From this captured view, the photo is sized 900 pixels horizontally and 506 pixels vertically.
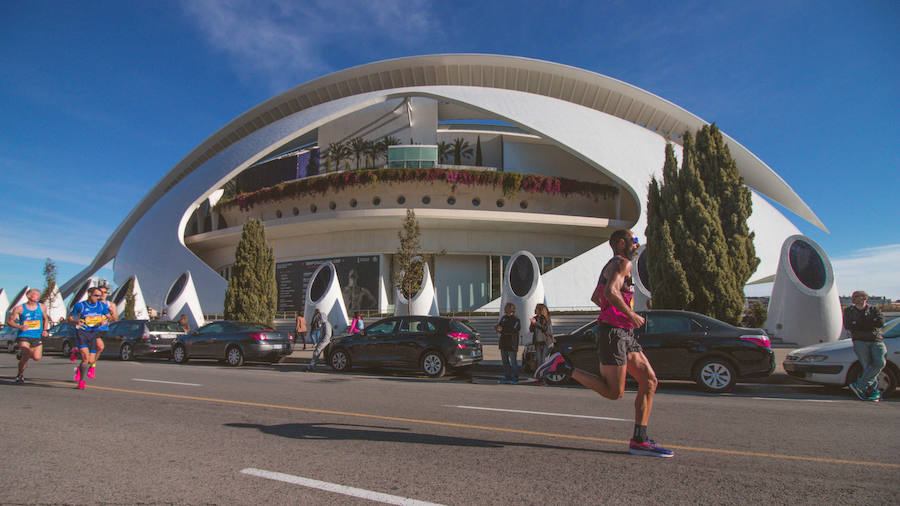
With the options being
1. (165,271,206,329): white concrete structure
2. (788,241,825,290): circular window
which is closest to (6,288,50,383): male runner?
(165,271,206,329): white concrete structure

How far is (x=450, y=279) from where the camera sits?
2922 centimetres

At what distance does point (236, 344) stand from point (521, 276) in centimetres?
943

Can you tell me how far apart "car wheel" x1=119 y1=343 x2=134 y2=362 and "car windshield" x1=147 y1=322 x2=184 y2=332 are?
2.74 feet

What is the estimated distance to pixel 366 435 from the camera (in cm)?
497

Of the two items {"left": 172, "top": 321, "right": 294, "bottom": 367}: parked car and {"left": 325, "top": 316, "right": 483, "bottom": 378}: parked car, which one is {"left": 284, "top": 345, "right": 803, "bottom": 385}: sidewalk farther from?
{"left": 172, "top": 321, "right": 294, "bottom": 367}: parked car

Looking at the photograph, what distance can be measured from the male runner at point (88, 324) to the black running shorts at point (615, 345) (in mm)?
8101

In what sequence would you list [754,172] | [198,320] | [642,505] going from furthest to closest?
1. [754,172]
2. [198,320]
3. [642,505]

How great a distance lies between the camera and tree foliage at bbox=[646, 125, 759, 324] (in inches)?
586

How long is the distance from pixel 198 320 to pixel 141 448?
2213cm

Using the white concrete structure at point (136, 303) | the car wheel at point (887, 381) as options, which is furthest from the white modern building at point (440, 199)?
the car wheel at point (887, 381)

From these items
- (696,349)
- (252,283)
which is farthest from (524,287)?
(252,283)

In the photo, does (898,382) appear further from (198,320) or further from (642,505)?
(198,320)

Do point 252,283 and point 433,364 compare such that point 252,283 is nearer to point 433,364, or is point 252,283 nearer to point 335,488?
point 433,364

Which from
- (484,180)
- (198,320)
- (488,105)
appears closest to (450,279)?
(484,180)
